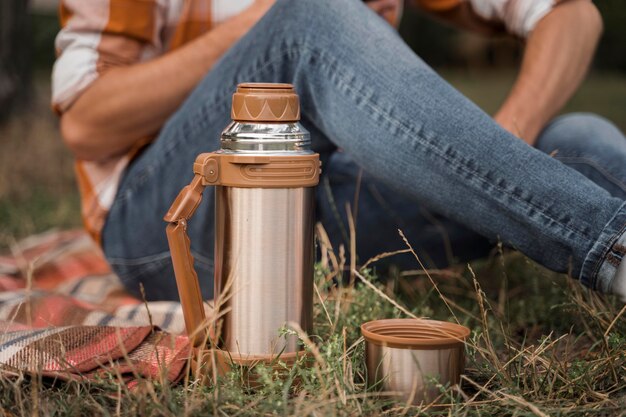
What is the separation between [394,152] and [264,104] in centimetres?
38

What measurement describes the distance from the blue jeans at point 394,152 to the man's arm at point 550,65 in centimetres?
8

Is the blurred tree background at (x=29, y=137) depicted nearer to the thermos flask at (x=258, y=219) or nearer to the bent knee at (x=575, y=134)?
the bent knee at (x=575, y=134)

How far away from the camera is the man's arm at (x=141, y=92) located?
2.07m

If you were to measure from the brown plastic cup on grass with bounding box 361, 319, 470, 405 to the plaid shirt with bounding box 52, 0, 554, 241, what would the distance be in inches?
43.7

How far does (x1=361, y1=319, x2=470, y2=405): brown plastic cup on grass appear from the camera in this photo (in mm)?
1336

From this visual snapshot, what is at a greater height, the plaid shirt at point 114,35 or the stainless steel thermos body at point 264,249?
the plaid shirt at point 114,35

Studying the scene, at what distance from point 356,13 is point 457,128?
366 mm

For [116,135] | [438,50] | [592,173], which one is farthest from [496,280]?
[438,50]

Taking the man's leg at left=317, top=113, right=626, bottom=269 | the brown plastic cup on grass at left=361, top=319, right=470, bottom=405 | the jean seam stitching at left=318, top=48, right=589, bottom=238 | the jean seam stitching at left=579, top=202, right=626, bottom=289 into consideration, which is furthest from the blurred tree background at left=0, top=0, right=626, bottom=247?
the brown plastic cup on grass at left=361, top=319, right=470, bottom=405

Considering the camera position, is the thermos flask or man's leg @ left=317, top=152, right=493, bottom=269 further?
man's leg @ left=317, top=152, right=493, bottom=269

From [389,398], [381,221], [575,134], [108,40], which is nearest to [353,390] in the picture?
[389,398]

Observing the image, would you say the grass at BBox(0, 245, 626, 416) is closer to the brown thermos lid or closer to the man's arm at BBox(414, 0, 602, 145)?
the brown thermos lid

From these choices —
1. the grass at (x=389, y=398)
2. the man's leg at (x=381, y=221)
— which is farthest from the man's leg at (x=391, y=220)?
the grass at (x=389, y=398)

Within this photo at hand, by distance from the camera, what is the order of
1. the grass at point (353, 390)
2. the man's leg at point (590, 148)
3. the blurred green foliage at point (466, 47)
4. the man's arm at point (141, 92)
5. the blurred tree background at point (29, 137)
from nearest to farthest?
the grass at point (353, 390)
the man's leg at point (590, 148)
the man's arm at point (141, 92)
the blurred tree background at point (29, 137)
the blurred green foliage at point (466, 47)
